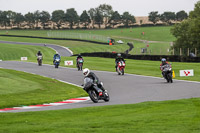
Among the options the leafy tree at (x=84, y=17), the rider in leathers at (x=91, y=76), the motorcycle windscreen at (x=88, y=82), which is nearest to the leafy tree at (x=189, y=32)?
the rider in leathers at (x=91, y=76)

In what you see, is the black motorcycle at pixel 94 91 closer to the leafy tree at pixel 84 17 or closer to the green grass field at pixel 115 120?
the green grass field at pixel 115 120

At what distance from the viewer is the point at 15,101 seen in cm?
1672

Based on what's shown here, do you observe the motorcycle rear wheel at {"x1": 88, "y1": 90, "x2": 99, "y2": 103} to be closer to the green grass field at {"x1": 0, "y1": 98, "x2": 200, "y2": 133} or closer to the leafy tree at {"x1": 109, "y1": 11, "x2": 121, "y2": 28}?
the green grass field at {"x1": 0, "y1": 98, "x2": 200, "y2": 133}

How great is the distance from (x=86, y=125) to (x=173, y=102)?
493 cm

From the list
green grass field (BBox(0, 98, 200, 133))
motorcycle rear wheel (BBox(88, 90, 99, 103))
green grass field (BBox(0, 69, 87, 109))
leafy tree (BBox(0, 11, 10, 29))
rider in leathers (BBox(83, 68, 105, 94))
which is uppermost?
leafy tree (BBox(0, 11, 10, 29))

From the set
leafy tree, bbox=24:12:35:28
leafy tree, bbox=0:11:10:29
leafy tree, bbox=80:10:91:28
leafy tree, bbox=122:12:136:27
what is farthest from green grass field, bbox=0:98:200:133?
leafy tree, bbox=122:12:136:27

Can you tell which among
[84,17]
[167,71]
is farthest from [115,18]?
[167,71]

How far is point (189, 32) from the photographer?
71125 millimetres

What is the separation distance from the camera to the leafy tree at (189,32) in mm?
69062

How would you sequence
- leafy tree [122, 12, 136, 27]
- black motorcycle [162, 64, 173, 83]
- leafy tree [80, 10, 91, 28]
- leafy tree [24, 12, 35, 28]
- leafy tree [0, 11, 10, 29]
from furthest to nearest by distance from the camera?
leafy tree [122, 12, 136, 27]
leafy tree [80, 10, 91, 28]
leafy tree [24, 12, 35, 28]
leafy tree [0, 11, 10, 29]
black motorcycle [162, 64, 173, 83]

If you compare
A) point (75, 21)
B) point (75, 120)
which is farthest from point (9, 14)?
point (75, 120)

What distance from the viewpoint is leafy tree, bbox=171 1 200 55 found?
227 ft

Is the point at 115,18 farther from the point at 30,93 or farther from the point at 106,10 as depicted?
the point at 30,93

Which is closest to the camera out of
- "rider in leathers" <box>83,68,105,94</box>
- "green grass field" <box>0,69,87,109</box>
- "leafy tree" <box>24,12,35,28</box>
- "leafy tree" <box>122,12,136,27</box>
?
"rider in leathers" <box>83,68,105,94</box>
